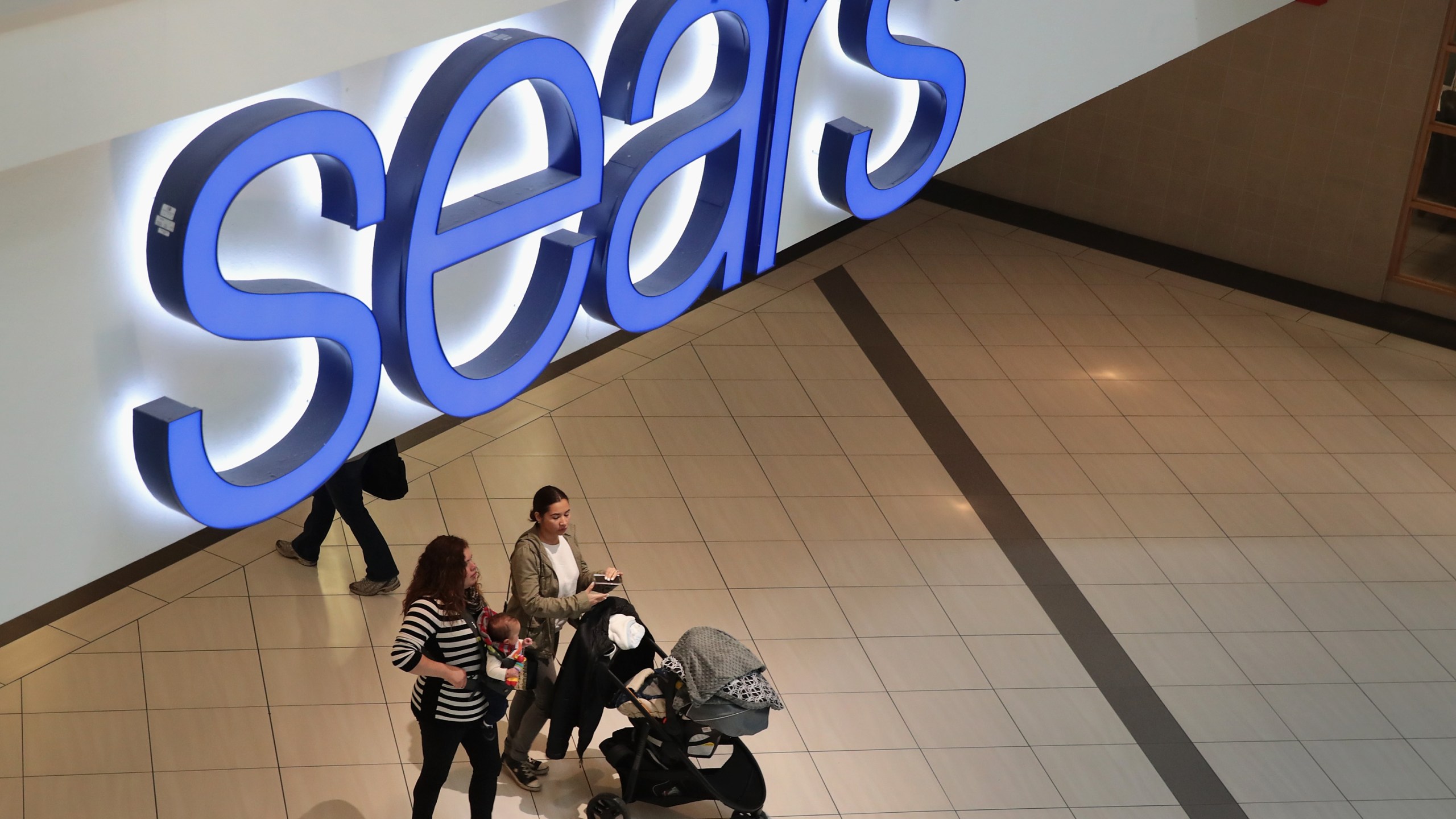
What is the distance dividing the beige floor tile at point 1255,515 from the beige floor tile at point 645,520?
293 cm

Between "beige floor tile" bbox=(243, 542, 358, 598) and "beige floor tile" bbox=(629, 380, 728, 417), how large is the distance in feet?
7.08

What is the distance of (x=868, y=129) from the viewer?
363 centimetres

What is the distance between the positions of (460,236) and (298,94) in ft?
1.35

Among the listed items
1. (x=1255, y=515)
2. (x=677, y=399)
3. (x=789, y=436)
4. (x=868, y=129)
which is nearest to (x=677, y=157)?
(x=868, y=129)

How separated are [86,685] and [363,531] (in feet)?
4.38

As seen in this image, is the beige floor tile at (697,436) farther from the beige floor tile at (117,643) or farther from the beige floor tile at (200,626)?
the beige floor tile at (117,643)

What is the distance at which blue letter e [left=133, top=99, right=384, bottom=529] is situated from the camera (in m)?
2.08

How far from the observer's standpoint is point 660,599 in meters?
6.36

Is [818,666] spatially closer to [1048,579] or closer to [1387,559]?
[1048,579]

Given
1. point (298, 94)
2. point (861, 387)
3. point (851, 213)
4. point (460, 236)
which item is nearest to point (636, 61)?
point (460, 236)

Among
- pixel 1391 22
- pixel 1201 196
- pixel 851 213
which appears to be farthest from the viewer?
pixel 1201 196

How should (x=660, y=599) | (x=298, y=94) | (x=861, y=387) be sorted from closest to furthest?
1. (x=298, y=94)
2. (x=660, y=599)
3. (x=861, y=387)

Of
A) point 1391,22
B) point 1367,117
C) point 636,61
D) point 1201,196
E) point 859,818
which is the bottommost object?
point 859,818

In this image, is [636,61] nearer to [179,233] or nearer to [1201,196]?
[179,233]
